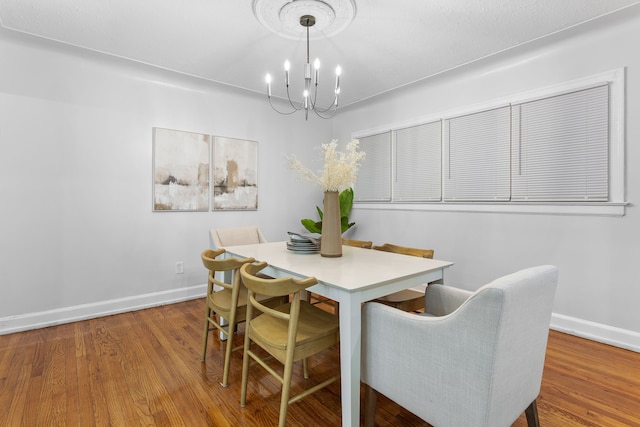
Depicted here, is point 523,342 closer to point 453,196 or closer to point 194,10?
point 453,196

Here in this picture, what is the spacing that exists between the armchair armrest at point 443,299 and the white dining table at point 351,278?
0.25ft

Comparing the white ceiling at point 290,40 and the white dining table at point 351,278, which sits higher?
the white ceiling at point 290,40

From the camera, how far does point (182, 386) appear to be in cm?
194

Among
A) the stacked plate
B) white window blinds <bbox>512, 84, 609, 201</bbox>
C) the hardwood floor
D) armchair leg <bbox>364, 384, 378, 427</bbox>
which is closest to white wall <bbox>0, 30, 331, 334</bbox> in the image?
the hardwood floor

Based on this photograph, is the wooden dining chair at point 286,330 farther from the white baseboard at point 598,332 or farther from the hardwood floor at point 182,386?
the white baseboard at point 598,332

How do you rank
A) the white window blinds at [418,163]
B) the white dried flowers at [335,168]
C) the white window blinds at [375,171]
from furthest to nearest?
1. the white window blinds at [375,171]
2. the white window blinds at [418,163]
3. the white dried flowers at [335,168]

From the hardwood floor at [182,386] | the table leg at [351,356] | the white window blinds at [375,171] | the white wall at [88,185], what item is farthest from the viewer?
the white window blinds at [375,171]

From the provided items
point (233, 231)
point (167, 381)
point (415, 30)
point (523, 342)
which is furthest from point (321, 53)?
point (167, 381)

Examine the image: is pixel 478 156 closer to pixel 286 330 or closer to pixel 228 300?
pixel 286 330

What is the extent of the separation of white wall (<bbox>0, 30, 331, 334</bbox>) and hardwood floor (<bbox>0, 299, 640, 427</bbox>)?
505 millimetres

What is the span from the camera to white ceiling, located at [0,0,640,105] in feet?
7.22

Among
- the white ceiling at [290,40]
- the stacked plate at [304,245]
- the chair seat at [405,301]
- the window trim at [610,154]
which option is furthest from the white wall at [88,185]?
the window trim at [610,154]

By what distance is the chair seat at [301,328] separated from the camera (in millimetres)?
1571

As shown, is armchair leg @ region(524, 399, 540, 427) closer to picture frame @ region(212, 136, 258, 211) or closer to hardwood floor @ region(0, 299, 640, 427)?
hardwood floor @ region(0, 299, 640, 427)
